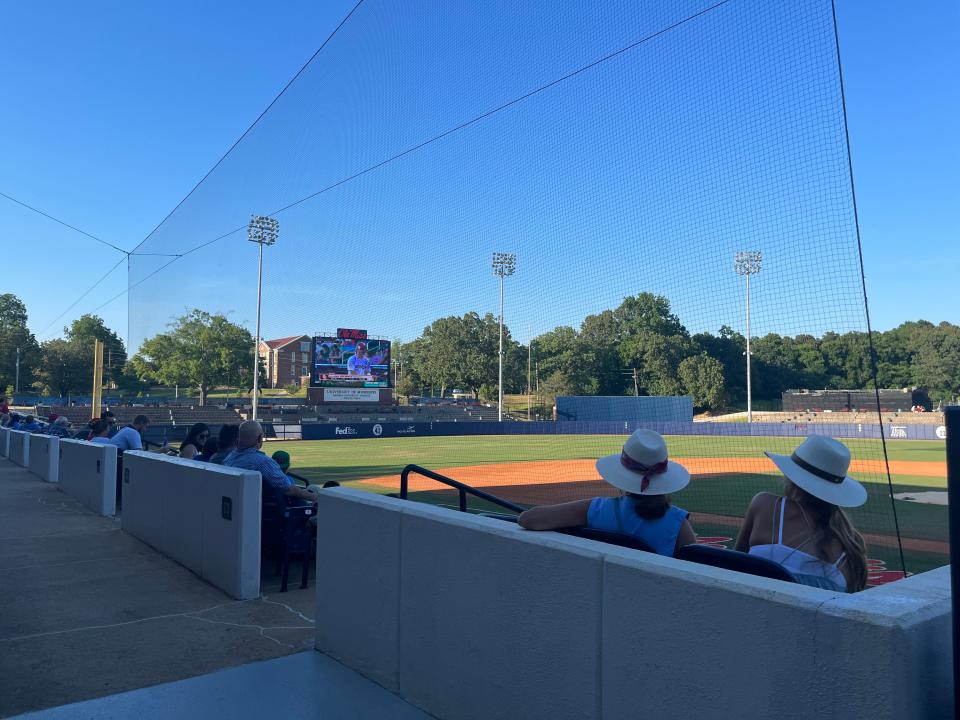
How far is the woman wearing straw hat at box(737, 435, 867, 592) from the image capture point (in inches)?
95.1

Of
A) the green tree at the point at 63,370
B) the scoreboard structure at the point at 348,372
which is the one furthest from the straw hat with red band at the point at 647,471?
the green tree at the point at 63,370

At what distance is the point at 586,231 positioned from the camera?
22.6ft

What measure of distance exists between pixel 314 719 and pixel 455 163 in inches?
287

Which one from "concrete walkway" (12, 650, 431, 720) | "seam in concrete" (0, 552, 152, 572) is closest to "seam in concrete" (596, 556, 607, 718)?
"concrete walkway" (12, 650, 431, 720)

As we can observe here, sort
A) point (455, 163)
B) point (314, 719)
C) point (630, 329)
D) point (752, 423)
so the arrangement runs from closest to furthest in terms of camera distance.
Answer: point (314, 719) < point (630, 329) < point (455, 163) < point (752, 423)

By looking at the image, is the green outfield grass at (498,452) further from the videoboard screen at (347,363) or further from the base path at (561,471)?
the videoboard screen at (347,363)

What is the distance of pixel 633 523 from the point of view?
271 centimetres

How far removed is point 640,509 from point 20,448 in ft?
58.5

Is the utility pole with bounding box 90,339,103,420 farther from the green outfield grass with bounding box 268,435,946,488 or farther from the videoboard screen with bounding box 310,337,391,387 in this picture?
the videoboard screen with bounding box 310,337,391,387

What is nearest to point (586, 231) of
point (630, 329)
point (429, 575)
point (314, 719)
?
point (630, 329)

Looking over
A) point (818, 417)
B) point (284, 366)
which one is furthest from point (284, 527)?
point (284, 366)

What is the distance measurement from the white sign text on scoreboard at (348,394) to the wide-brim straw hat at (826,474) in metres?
37.7

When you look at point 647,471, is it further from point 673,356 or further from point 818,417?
point 818,417

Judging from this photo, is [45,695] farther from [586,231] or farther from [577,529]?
[586,231]
